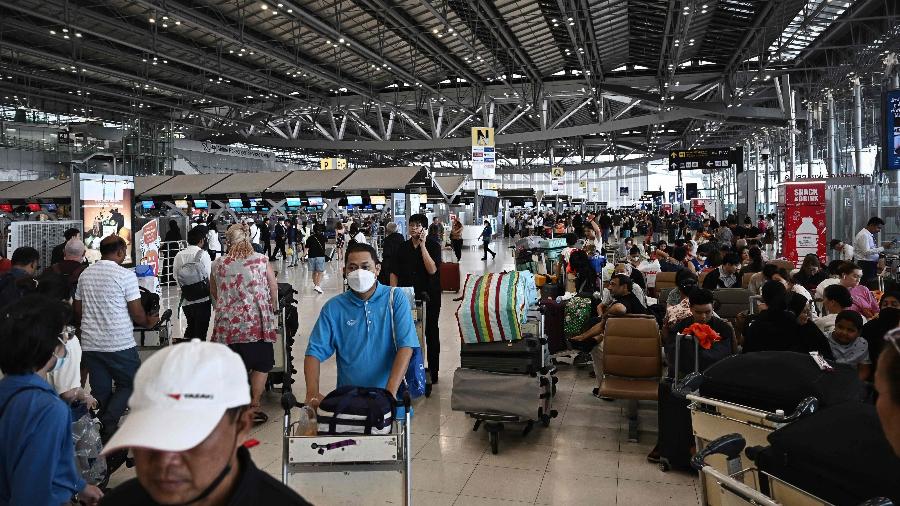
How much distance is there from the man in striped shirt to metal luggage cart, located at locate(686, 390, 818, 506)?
12.3 ft

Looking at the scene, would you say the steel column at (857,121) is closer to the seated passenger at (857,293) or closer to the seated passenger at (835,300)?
the seated passenger at (857,293)

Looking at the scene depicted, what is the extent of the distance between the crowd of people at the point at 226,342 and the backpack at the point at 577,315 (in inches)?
8.6

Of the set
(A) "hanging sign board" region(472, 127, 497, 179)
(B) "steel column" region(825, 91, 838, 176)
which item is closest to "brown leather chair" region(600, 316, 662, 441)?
(A) "hanging sign board" region(472, 127, 497, 179)

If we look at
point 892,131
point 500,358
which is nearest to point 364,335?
point 500,358

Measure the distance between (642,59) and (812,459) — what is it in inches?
1062

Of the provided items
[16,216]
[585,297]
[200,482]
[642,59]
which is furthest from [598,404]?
[16,216]

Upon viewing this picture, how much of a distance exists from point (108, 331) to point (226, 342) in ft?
3.07

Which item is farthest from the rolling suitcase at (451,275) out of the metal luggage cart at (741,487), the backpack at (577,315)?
the metal luggage cart at (741,487)

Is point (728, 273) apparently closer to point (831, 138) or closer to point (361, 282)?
point (361, 282)

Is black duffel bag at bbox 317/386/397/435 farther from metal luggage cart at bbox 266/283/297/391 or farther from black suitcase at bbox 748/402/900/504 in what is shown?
metal luggage cart at bbox 266/283/297/391

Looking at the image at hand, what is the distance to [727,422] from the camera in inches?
116

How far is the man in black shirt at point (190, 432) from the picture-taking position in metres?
1.33

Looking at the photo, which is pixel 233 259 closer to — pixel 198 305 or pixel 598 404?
pixel 198 305

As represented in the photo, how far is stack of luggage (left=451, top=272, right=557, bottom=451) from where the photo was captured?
18.3ft
